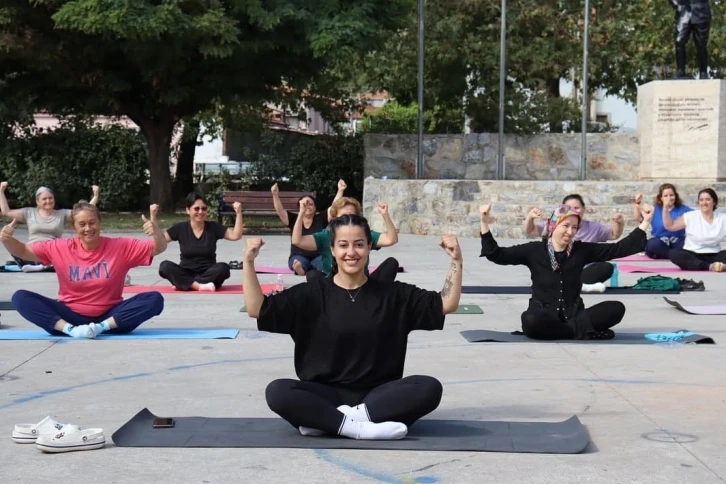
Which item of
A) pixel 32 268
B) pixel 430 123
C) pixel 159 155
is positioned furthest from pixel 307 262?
pixel 430 123

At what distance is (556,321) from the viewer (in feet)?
31.9

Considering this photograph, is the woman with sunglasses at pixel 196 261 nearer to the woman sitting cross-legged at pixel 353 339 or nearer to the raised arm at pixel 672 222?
the raised arm at pixel 672 222

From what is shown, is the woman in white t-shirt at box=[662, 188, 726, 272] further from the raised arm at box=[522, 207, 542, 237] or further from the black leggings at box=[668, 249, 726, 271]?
the raised arm at box=[522, 207, 542, 237]

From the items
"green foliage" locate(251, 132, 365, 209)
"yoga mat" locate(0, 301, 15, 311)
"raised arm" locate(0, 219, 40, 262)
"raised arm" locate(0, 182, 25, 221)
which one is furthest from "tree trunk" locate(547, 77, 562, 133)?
"raised arm" locate(0, 219, 40, 262)

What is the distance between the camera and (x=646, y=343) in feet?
31.9

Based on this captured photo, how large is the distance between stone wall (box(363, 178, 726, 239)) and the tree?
3208 millimetres

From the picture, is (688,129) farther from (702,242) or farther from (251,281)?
A: (251,281)

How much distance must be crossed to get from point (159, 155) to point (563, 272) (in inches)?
757

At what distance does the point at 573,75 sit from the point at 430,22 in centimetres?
559

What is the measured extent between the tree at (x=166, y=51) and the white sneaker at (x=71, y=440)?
1700 centimetres

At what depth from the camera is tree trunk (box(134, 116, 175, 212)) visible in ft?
90.9

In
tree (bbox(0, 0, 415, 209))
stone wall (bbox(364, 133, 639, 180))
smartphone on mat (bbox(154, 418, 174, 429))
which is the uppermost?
tree (bbox(0, 0, 415, 209))

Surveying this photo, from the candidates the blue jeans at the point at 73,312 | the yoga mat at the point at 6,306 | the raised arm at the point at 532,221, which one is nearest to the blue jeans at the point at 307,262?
the yoga mat at the point at 6,306

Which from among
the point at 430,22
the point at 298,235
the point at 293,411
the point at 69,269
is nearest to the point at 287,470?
the point at 293,411
